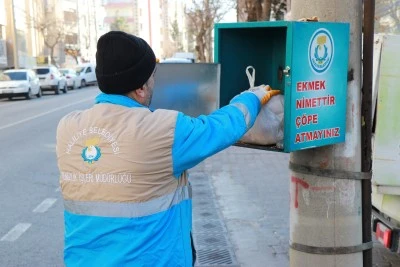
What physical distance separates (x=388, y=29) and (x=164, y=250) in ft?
15.7

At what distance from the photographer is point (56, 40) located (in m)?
52.4

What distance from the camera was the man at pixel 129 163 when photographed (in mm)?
2053

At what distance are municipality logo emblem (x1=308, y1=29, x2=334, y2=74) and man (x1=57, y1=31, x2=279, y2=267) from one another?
555mm

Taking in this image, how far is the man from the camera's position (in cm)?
205

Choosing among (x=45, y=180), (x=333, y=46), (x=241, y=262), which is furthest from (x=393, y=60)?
(x=45, y=180)

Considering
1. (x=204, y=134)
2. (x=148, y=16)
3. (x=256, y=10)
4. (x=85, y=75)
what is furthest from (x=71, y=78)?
(x=148, y=16)

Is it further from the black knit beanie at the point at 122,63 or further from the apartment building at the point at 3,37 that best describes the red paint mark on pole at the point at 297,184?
the apartment building at the point at 3,37

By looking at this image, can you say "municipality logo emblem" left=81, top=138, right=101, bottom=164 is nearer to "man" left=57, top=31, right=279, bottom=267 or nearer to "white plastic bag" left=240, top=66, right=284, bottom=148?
"man" left=57, top=31, right=279, bottom=267

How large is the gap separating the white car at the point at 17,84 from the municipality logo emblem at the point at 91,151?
1033 inches

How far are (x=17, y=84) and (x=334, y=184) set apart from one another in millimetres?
26163

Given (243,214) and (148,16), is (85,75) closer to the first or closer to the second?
(243,214)

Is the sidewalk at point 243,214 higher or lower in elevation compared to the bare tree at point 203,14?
lower

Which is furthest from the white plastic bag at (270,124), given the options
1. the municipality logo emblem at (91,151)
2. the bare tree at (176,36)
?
the bare tree at (176,36)

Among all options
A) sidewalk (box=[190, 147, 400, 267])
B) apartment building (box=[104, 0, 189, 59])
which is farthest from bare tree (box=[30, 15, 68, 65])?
apartment building (box=[104, 0, 189, 59])
